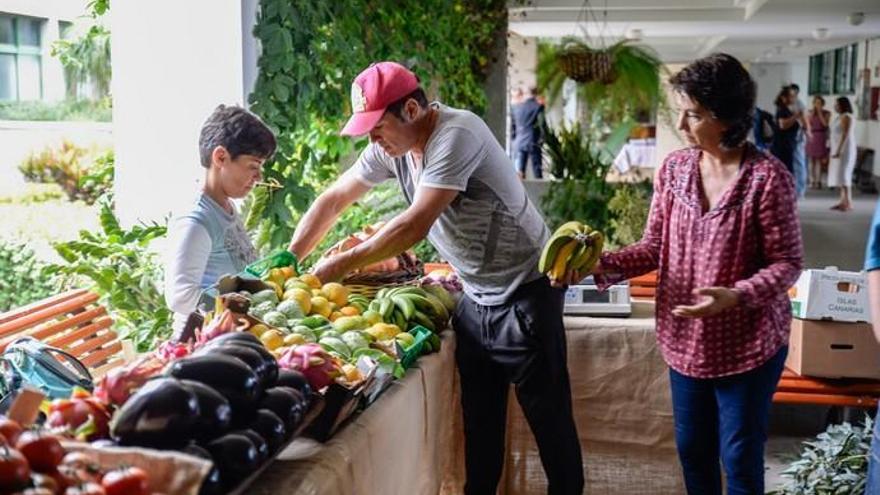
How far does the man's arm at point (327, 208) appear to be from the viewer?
10.9ft

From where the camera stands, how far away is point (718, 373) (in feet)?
8.70

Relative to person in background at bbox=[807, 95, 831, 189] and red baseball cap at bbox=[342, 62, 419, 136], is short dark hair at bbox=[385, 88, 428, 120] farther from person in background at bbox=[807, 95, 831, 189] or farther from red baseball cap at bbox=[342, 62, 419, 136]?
person in background at bbox=[807, 95, 831, 189]

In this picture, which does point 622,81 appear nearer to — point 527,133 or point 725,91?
point 527,133

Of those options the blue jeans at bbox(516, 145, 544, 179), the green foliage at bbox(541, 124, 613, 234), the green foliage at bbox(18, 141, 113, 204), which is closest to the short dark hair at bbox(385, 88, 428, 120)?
the green foliage at bbox(18, 141, 113, 204)

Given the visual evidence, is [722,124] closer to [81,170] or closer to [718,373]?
[718,373]

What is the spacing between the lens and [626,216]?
23.6 feet

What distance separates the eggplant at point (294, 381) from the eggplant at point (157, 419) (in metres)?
0.37

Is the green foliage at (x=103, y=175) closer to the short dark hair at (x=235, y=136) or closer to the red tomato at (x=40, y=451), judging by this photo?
the short dark hair at (x=235, y=136)

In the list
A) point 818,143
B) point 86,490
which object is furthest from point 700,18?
point 86,490

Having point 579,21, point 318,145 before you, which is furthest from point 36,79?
point 579,21

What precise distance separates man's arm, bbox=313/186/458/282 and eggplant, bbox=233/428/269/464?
3.65ft

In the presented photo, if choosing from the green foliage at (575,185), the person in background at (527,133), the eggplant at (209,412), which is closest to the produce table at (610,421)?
the eggplant at (209,412)

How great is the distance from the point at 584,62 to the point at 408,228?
272 inches

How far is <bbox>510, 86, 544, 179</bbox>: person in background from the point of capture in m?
13.0
